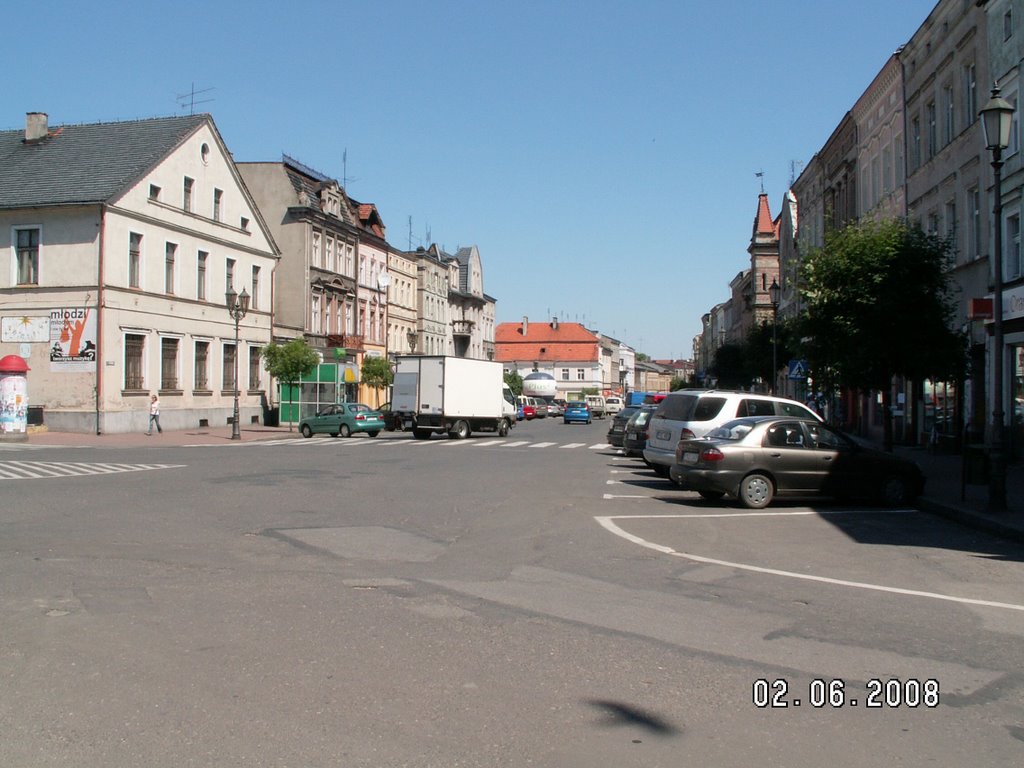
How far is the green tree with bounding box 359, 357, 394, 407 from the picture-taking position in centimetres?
5881

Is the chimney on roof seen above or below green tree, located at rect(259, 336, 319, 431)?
above

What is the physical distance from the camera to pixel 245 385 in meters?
48.8

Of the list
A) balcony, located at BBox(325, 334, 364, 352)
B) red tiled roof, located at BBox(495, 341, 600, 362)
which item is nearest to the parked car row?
balcony, located at BBox(325, 334, 364, 352)

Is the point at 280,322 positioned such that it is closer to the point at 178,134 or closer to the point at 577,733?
the point at 178,134

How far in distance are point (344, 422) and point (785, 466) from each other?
28.1 m

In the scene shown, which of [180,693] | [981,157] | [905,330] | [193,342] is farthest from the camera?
[193,342]

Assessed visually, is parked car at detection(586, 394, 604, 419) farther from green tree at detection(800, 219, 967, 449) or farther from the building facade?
green tree at detection(800, 219, 967, 449)

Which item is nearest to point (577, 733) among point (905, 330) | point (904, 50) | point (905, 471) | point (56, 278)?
point (905, 471)

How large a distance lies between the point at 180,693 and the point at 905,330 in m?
20.0

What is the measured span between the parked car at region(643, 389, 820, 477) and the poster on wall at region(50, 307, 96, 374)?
2588 cm

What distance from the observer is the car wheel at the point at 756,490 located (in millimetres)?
16047

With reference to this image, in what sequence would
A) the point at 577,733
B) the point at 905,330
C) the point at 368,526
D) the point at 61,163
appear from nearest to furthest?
the point at 577,733 < the point at 368,526 < the point at 905,330 < the point at 61,163

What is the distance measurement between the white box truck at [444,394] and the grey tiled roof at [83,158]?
13287mm
